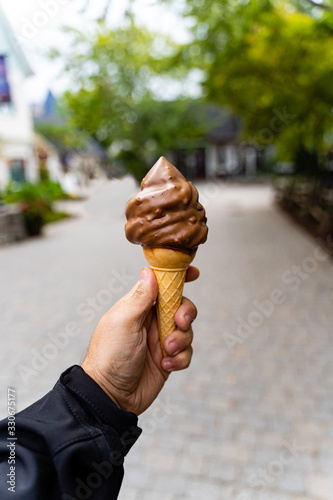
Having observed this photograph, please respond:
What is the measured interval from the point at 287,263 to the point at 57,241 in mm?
7618

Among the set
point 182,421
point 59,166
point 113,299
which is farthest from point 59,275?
point 59,166

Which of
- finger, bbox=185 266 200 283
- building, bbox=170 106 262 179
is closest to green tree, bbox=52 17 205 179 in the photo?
building, bbox=170 106 262 179

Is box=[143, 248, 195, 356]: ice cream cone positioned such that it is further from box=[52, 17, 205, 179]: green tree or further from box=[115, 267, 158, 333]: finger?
box=[52, 17, 205, 179]: green tree

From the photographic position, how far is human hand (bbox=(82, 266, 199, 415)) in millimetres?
1748

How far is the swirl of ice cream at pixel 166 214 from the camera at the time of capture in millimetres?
1761

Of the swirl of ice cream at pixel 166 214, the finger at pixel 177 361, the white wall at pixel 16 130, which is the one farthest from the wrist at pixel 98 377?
the white wall at pixel 16 130

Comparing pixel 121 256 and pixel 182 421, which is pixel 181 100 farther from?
pixel 182 421

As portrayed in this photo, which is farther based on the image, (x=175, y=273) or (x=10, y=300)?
(x=10, y=300)

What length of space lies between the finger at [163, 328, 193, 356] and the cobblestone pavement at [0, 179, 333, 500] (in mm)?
1543

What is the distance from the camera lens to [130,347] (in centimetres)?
178

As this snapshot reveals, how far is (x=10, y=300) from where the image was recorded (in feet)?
23.7

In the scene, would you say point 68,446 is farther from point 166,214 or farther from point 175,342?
point 166,214

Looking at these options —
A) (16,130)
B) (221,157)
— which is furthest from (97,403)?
(221,157)

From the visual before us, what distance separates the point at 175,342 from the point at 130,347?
25cm
